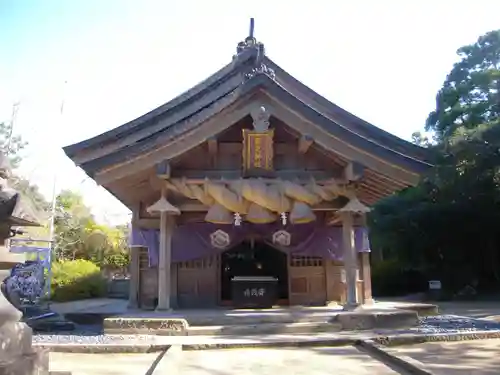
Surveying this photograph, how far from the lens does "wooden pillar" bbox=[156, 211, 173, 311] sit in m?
9.53

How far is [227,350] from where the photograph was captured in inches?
289

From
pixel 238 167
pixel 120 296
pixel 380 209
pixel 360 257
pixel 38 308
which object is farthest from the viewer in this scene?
pixel 380 209

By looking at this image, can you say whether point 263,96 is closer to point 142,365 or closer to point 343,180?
point 343,180

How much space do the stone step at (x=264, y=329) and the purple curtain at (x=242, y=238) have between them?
9.36ft

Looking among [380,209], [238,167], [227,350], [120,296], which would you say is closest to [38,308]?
[120,296]

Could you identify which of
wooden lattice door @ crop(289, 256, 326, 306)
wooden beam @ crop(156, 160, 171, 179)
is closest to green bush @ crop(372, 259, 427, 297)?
wooden lattice door @ crop(289, 256, 326, 306)

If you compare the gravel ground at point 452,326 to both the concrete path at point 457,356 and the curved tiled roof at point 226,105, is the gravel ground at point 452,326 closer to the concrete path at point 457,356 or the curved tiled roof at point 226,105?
the concrete path at point 457,356

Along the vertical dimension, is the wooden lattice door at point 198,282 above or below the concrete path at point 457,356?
above

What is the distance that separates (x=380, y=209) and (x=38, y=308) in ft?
57.3

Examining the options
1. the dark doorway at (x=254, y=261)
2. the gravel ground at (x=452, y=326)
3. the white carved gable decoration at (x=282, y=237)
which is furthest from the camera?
the dark doorway at (x=254, y=261)

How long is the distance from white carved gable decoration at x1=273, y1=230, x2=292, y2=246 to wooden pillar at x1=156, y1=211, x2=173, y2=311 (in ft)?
9.68

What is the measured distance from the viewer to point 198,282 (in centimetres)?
1170

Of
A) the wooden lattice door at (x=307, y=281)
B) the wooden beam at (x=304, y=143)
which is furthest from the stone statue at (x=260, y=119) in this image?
the wooden lattice door at (x=307, y=281)

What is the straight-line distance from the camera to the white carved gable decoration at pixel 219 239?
11.3 meters
